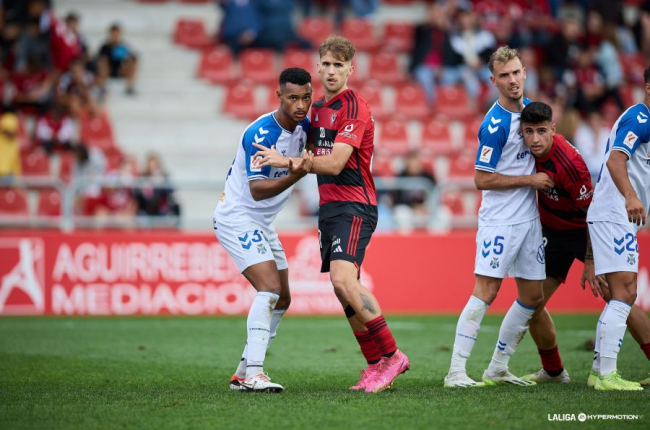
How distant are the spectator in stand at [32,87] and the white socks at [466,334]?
13.8 m

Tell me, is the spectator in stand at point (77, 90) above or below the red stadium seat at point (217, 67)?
below

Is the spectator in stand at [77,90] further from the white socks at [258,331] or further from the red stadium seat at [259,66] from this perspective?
the white socks at [258,331]

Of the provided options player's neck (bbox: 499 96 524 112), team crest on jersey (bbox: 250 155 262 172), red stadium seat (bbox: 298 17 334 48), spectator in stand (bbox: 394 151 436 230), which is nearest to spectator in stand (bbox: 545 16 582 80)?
red stadium seat (bbox: 298 17 334 48)

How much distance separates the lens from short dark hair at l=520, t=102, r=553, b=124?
7.38 m

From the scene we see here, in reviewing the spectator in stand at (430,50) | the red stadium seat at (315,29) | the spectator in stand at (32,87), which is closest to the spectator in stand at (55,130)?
the spectator in stand at (32,87)

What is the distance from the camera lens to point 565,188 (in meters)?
7.73

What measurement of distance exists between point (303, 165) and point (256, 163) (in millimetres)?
414

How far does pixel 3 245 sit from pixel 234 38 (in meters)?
8.81

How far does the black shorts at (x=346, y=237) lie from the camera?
7.27 metres

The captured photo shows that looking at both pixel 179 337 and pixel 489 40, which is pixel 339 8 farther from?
pixel 179 337

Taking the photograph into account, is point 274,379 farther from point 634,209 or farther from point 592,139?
point 592,139

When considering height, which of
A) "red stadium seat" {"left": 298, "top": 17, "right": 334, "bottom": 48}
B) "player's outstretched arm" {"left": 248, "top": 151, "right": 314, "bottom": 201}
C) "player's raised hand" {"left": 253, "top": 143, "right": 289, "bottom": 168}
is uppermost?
"red stadium seat" {"left": 298, "top": 17, "right": 334, "bottom": 48}

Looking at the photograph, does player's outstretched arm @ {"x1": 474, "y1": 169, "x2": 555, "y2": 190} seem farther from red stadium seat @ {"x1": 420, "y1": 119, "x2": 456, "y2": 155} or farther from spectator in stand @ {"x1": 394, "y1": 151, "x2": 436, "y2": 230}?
red stadium seat @ {"x1": 420, "y1": 119, "x2": 456, "y2": 155}

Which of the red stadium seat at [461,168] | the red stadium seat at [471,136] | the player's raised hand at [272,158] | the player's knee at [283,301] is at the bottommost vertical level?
the player's knee at [283,301]
